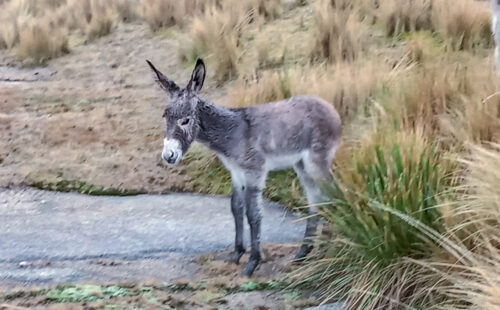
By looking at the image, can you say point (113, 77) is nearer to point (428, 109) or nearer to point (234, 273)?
point (428, 109)

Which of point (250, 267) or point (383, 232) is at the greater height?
point (383, 232)

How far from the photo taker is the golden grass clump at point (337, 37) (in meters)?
9.78

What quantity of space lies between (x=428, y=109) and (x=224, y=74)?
149 inches

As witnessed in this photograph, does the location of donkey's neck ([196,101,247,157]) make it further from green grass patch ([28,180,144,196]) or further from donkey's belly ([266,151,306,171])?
green grass patch ([28,180,144,196])

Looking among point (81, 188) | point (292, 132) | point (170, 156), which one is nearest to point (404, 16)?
point (81, 188)

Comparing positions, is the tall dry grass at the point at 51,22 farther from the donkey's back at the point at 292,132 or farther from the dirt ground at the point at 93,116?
the donkey's back at the point at 292,132

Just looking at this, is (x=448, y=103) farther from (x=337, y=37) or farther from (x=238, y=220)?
(x=337, y=37)

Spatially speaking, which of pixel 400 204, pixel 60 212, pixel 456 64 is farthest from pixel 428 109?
pixel 60 212

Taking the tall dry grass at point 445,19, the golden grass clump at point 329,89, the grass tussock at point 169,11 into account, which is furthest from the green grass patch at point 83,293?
the grass tussock at point 169,11

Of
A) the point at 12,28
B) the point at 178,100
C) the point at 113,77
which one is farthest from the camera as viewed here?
the point at 12,28

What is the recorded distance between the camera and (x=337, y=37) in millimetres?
10094

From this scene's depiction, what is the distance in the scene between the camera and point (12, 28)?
1445 cm

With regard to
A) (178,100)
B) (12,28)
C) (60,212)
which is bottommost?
(12,28)

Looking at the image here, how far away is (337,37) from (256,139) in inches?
212
